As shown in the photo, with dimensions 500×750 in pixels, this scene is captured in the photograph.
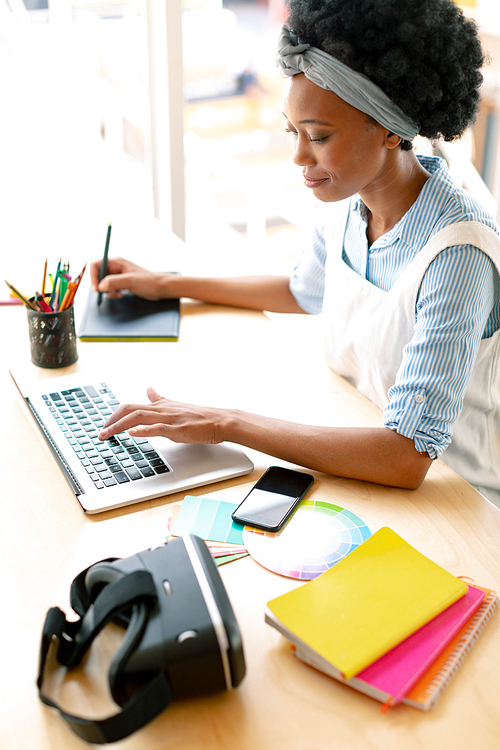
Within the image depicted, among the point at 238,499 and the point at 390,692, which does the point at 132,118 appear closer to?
the point at 238,499

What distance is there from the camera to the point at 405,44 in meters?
0.94

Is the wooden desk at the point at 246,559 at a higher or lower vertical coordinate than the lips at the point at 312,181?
lower

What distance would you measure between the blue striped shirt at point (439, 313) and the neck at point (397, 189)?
3 centimetres

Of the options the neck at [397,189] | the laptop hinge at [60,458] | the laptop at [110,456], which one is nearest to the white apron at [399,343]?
the neck at [397,189]

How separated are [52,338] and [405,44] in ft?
2.47

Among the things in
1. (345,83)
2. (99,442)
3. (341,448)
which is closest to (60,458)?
(99,442)

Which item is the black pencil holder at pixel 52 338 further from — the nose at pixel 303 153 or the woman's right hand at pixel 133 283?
the nose at pixel 303 153

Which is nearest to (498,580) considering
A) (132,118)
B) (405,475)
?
(405,475)

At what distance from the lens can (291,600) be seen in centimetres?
71

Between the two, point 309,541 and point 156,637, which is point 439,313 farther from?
point 156,637

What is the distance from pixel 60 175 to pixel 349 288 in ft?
4.96

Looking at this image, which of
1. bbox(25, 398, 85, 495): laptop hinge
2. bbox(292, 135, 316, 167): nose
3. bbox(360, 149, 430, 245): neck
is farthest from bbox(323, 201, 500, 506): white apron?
bbox(25, 398, 85, 495): laptop hinge

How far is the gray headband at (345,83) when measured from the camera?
0.96 m

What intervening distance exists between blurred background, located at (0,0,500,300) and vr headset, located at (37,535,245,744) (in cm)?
84
